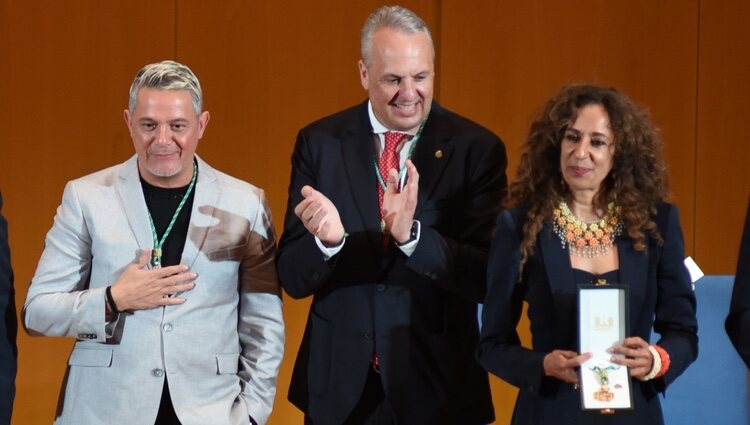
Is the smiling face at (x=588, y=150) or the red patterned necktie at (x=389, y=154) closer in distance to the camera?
the smiling face at (x=588, y=150)

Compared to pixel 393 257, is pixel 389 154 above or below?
above

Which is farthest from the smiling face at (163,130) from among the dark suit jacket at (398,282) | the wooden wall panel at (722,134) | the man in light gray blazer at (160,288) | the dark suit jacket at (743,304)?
the wooden wall panel at (722,134)

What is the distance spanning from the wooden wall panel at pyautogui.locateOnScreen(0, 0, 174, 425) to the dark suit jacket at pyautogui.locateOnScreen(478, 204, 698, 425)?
2.68m

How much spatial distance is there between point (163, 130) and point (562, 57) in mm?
2790

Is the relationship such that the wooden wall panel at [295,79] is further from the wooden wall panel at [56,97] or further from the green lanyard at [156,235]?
the green lanyard at [156,235]

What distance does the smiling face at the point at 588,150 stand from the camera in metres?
2.56

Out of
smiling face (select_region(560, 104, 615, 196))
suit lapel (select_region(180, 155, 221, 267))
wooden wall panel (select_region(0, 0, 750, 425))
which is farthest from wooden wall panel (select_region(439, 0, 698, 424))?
smiling face (select_region(560, 104, 615, 196))

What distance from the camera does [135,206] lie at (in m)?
2.78

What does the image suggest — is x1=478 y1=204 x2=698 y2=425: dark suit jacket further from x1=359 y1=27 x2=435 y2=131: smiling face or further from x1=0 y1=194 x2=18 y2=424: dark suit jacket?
x1=0 y1=194 x2=18 y2=424: dark suit jacket

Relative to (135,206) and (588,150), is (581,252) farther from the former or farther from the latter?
(135,206)

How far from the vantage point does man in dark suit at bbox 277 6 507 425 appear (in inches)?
111

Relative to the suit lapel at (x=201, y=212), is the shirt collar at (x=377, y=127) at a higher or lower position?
higher

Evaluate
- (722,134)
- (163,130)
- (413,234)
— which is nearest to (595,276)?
(413,234)

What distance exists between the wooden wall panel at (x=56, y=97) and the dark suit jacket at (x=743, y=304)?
3.13 meters
